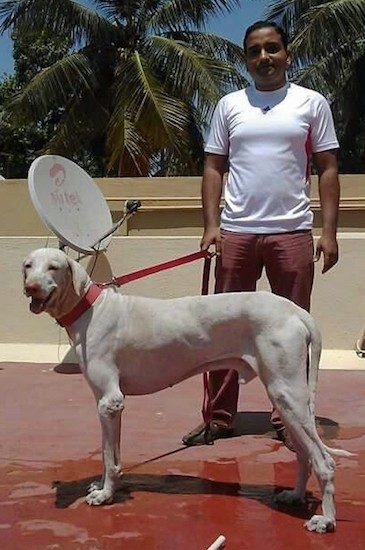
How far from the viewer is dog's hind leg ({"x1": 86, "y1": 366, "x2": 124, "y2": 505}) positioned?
413 cm

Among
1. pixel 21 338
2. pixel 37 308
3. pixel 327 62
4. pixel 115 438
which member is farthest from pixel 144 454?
pixel 327 62

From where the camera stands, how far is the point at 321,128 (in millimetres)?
4902

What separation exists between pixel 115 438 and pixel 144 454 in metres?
1.01

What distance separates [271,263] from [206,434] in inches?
45.6

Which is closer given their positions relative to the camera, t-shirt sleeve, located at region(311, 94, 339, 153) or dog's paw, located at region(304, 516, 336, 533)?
dog's paw, located at region(304, 516, 336, 533)

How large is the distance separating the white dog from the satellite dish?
8.21 ft

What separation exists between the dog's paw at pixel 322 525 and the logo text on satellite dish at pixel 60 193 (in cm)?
414

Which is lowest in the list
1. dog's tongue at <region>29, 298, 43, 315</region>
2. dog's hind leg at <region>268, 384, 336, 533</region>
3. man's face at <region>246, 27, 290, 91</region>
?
dog's hind leg at <region>268, 384, 336, 533</region>

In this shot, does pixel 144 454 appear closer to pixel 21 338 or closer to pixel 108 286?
pixel 108 286

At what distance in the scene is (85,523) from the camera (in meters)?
4.00

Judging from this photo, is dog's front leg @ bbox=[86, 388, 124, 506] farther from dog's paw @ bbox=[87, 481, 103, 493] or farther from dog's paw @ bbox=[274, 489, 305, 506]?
dog's paw @ bbox=[274, 489, 305, 506]

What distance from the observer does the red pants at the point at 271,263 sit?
5000 millimetres

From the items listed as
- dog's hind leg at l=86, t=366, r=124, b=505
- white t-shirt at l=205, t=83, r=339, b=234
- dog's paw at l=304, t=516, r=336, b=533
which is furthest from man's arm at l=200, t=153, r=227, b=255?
dog's paw at l=304, t=516, r=336, b=533

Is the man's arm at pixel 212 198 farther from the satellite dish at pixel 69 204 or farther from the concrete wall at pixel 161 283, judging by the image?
the concrete wall at pixel 161 283
